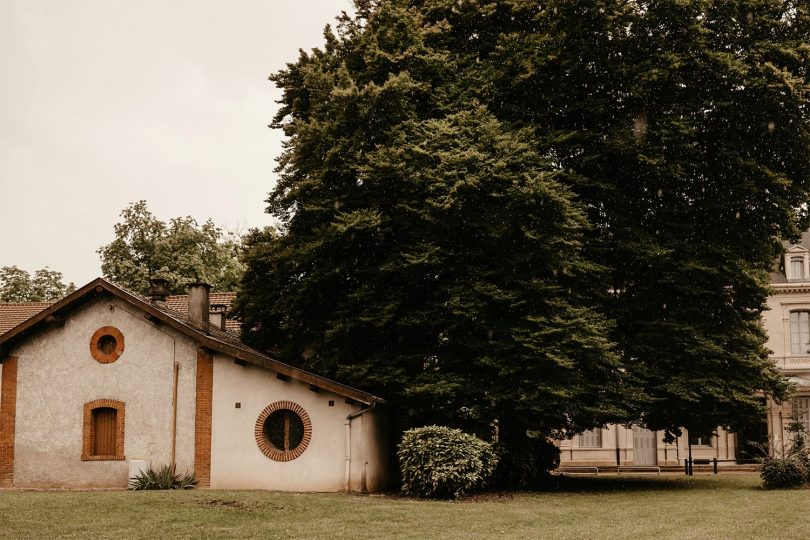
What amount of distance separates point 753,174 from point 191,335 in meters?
16.2

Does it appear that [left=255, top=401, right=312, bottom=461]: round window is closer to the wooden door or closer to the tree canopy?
the tree canopy

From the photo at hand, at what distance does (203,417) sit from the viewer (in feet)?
79.6

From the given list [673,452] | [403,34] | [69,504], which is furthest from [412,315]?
[673,452]

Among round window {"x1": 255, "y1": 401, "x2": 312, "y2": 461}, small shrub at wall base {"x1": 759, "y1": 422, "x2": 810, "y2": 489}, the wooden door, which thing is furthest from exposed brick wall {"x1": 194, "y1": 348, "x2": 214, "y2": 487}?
the wooden door

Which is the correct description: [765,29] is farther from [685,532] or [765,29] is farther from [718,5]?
[685,532]

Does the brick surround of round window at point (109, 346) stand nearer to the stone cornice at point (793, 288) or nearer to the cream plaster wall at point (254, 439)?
the cream plaster wall at point (254, 439)

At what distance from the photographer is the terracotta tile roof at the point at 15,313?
37.5m

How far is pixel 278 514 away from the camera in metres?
17.9

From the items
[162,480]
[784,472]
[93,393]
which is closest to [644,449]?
[784,472]

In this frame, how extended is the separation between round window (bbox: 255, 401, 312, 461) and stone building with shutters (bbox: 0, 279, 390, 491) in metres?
0.03

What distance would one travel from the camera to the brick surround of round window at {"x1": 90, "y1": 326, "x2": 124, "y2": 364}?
81.8 ft

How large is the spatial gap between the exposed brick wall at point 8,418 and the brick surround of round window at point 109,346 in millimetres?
2242

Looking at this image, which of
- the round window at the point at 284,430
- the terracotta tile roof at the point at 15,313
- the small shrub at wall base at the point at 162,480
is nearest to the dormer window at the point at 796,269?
the round window at the point at 284,430

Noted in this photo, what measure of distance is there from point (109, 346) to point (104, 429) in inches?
89.4
